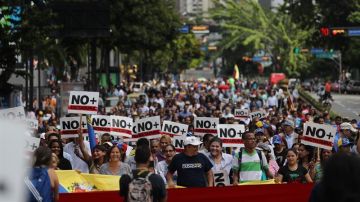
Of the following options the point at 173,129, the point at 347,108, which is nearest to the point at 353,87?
the point at 347,108

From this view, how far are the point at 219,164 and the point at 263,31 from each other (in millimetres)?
89854

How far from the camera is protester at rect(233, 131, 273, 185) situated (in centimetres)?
1213

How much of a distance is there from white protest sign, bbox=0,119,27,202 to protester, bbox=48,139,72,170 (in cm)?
804

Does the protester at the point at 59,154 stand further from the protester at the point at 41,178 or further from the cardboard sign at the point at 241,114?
the cardboard sign at the point at 241,114

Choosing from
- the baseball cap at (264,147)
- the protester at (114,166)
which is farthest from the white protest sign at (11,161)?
the baseball cap at (264,147)

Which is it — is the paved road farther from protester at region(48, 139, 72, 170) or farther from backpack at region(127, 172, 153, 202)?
backpack at region(127, 172, 153, 202)

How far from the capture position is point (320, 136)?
1411 centimetres

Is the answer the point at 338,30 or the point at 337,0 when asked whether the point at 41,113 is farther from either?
the point at 337,0

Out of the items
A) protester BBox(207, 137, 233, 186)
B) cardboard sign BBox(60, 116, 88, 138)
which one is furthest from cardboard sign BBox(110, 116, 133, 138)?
protester BBox(207, 137, 233, 186)

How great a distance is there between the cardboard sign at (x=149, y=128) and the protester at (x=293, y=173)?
476cm

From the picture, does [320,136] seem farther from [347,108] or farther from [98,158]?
[347,108]

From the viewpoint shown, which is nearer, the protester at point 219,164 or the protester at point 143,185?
the protester at point 143,185

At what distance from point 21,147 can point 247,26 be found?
3997 inches

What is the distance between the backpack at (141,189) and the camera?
7973mm
